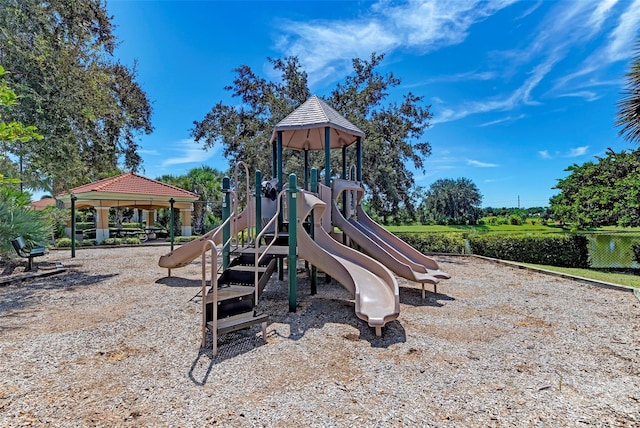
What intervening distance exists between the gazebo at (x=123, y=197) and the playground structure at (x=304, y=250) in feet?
36.0

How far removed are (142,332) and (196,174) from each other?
22697mm

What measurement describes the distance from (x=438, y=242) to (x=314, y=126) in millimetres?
8554

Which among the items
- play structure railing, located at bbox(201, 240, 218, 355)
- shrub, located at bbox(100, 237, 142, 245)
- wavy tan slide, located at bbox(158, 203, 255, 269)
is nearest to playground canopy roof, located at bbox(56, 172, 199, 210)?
shrub, located at bbox(100, 237, 142, 245)

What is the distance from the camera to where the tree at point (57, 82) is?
7742 mm

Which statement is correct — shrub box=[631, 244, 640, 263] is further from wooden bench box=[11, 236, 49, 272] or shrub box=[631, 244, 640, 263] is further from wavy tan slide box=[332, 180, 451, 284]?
wooden bench box=[11, 236, 49, 272]

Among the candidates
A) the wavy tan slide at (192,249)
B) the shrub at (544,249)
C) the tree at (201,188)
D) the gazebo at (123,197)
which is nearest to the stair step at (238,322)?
the wavy tan slide at (192,249)

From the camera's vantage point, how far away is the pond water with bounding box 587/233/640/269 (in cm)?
1095

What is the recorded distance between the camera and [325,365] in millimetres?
3219

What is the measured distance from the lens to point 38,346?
3646 mm

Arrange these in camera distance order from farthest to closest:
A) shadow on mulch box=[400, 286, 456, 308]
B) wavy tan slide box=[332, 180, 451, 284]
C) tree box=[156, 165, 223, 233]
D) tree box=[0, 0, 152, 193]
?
tree box=[156, 165, 223, 233] < tree box=[0, 0, 152, 193] < wavy tan slide box=[332, 180, 451, 284] < shadow on mulch box=[400, 286, 456, 308]

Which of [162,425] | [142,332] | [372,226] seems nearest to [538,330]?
[372,226]

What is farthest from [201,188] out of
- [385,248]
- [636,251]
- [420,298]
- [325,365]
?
[636,251]

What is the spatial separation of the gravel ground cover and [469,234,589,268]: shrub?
17.4ft

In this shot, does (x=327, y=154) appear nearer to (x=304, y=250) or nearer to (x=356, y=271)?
(x=304, y=250)
